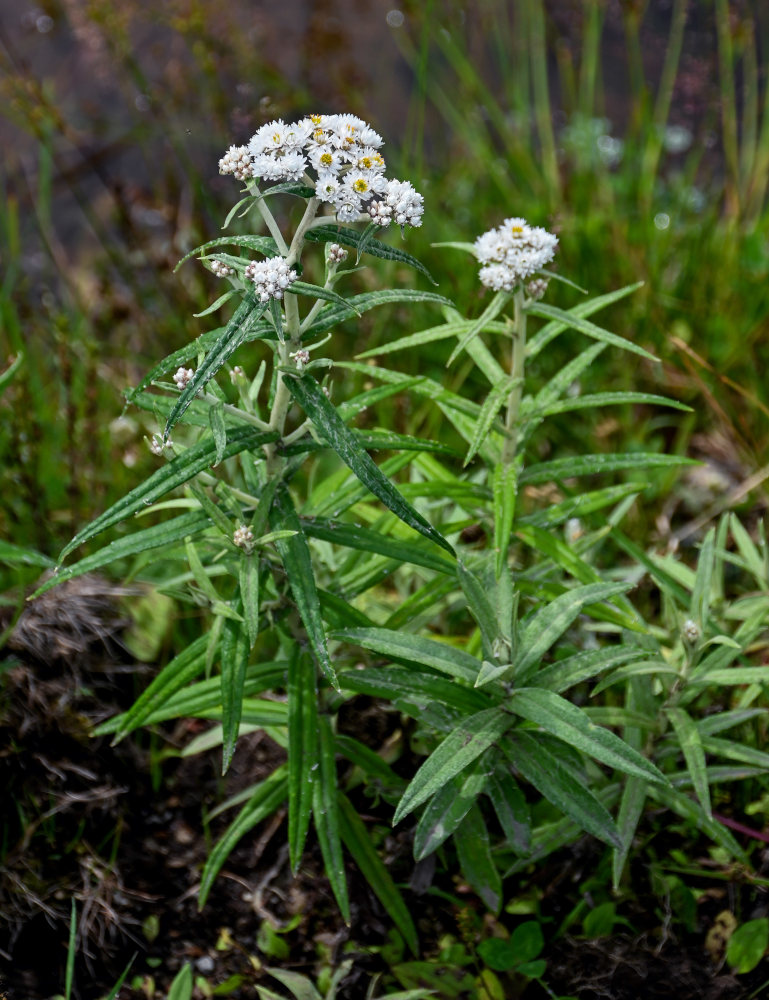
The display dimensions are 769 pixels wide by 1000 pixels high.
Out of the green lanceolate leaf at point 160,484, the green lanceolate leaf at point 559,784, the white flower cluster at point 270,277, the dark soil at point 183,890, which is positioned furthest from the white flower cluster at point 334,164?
the dark soil at point 183,890

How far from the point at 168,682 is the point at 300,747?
0.93 ft

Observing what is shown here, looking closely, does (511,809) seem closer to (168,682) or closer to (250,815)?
(250,815)

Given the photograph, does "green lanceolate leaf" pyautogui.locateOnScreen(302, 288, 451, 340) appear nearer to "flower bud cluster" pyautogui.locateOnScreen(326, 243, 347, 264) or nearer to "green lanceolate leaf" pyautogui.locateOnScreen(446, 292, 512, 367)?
"flower bud cluster" pyautogui.locateOnScreen(326, 243, 347, 264)

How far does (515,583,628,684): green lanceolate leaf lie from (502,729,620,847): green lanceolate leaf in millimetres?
123

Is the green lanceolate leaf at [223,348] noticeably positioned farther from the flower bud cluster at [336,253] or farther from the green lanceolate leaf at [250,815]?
the green lanceolate leaf at [250,815]

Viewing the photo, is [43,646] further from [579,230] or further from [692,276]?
[692,276]

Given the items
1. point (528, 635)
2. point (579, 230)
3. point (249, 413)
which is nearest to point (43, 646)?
point (249, 413)

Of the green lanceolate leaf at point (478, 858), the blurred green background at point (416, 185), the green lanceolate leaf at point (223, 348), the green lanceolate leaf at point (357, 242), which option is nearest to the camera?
the green lanceolate leaf at point (223, 348)

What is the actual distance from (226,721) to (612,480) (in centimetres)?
181

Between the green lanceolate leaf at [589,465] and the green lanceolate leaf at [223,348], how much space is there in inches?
32.3

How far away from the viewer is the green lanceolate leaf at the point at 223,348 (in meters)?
1.39

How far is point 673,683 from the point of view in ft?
6.75

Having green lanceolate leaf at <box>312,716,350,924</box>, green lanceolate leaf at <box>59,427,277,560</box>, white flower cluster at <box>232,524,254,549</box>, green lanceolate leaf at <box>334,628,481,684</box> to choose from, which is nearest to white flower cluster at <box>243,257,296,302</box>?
green lanceolate leaf at <box>59,427,277,560</box>

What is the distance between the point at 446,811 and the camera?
6.03ft
